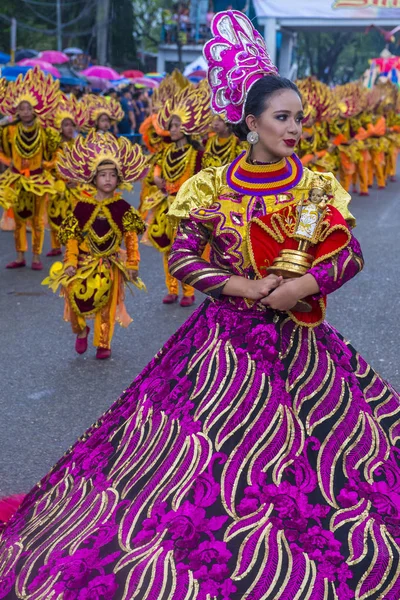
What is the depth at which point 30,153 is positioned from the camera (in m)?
9.57

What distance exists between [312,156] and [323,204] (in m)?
10.1

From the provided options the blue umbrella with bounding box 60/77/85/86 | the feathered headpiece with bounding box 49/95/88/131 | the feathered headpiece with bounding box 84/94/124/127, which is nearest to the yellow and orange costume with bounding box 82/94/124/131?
the feathered headpiece with bounding box 84/94/124/127

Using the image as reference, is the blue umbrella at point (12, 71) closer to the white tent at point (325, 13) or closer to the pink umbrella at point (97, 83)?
the pink umbrella at point (97, 83)

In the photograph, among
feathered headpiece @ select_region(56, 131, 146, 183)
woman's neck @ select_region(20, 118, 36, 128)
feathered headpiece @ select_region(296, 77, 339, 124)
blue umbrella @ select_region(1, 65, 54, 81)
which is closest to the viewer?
feathered headpiece @ select_region(56, 131, 146, 183)

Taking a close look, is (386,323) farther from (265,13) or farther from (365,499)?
(265,13)

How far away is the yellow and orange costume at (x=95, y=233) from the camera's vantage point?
615 cm

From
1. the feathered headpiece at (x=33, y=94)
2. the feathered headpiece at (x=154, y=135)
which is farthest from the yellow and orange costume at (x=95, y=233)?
the feathered headpiece at (x=33, y=94)

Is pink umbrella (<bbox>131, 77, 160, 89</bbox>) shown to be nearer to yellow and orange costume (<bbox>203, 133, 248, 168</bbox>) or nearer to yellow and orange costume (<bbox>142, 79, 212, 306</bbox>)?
yellow and orange costume (<bbox>203, 133, 248, 168</bbox>)

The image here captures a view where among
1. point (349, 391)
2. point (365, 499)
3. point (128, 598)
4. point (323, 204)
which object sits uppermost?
point (323, 204)

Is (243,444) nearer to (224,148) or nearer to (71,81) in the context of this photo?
(224,148)

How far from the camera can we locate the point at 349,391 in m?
3.16

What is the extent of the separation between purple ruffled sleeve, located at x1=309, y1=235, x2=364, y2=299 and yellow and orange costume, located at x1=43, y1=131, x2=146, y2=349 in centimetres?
333

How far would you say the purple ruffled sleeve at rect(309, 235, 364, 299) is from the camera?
9.82 ft

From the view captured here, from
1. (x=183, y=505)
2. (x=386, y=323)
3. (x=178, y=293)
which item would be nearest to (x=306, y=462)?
(x=183, y=505)
